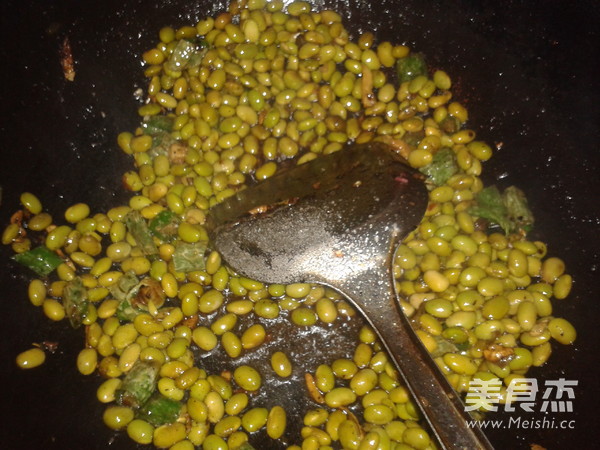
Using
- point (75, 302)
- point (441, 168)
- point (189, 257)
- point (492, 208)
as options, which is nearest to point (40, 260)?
point (75, 302)

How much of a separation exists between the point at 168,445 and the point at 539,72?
1467mm

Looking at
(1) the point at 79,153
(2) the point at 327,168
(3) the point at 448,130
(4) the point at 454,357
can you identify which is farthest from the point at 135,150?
(4) the point at 454,357

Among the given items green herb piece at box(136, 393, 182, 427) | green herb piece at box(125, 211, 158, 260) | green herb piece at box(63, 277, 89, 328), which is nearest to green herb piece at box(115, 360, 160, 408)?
green herb piece at box(136, 393, 182, 427)

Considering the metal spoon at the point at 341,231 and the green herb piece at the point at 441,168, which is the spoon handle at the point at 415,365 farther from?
the green herb piece at the point at 441,168

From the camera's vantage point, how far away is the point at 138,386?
129cm

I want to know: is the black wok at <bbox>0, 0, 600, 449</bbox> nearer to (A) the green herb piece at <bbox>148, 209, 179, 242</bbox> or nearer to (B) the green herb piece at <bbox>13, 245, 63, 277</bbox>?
(B) the green herb piece at <bbox>13, 245, 63, 277</bbox>

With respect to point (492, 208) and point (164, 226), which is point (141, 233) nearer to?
point (164, 226)

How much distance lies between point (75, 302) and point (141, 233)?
0.88 ft

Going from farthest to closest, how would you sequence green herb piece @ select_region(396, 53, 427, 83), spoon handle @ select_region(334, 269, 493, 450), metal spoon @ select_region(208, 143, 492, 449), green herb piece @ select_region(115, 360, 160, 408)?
green herb piece @ select_region(396, 53, 427, 83), green herb piece @ select_region(115, 360, 160, 408), metal spoon @ select_region(208, 143, 492, 449), spoon handle @ select_region(334, 269, 493, 450)

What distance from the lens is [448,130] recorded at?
60.5 inches

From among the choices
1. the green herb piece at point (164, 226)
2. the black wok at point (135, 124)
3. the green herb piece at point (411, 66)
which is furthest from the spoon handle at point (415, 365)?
the green herb piece at point (411, 66)

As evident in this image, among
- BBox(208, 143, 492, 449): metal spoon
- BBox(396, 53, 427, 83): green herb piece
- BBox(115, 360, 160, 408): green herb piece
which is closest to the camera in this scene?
BBox(208, 143, 492, 449): metal spoon

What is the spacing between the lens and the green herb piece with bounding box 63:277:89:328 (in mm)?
1358

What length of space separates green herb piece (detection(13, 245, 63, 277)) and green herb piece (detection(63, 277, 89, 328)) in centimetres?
8
